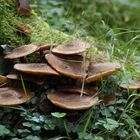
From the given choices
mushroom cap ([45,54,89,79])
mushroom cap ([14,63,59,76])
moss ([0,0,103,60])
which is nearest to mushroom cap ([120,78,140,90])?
mushroom cap ([45,54,89,79])

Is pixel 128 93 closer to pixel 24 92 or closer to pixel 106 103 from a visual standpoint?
pixel 106 103

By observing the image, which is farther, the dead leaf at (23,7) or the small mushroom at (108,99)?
the dead leaf at (23,7)

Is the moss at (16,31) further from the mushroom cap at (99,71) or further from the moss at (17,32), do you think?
the mushroom cap at (99,71)

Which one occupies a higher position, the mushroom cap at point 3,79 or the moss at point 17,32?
the moss at point 17,32

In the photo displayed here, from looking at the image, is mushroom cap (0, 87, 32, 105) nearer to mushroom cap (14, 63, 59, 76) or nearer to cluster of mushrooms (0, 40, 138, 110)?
cluster of mushrooms (0, 40, 138, 110)

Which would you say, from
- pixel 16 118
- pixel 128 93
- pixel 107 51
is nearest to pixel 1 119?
pixel 16 118

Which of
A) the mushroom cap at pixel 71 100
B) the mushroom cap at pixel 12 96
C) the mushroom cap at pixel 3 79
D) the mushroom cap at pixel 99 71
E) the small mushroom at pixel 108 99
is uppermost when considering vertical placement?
the mushroom cap at pixel 99 71

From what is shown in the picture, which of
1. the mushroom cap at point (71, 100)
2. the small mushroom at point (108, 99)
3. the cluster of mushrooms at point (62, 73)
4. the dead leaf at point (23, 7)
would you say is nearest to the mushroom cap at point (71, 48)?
the cluster of mushrooms at point (62, 73)
